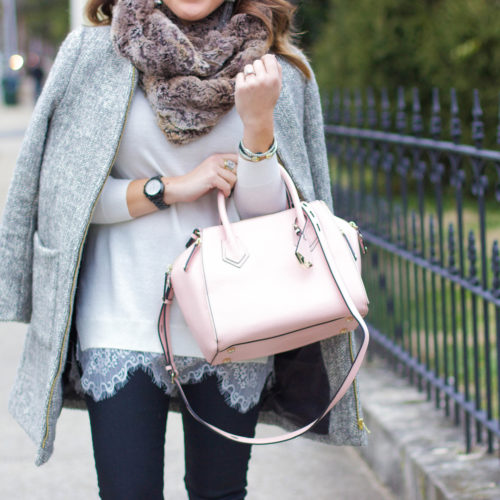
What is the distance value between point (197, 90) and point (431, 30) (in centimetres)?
678

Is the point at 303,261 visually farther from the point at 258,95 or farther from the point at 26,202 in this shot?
the point at 26,202

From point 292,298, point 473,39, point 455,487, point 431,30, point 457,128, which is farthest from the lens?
point 431,30

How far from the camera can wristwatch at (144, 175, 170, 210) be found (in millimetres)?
1974

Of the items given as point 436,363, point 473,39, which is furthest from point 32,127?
point 473,39

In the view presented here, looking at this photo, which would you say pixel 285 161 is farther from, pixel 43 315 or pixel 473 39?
pixel 473 39

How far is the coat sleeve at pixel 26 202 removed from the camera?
6.71 ft

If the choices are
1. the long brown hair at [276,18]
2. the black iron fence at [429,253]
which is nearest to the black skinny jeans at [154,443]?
the long brown hair at [276,18]

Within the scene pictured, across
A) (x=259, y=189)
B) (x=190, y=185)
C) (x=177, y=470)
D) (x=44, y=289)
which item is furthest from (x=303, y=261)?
(x=177, y=470)

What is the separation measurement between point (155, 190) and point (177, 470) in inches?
74.5

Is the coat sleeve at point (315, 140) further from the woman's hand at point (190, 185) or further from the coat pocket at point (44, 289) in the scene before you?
the coat pocket at point (44, 289)

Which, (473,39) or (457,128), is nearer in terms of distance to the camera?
(457,128)

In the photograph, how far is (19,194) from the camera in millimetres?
2111

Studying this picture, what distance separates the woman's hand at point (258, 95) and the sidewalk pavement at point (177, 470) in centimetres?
187

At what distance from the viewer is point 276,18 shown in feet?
7.17
